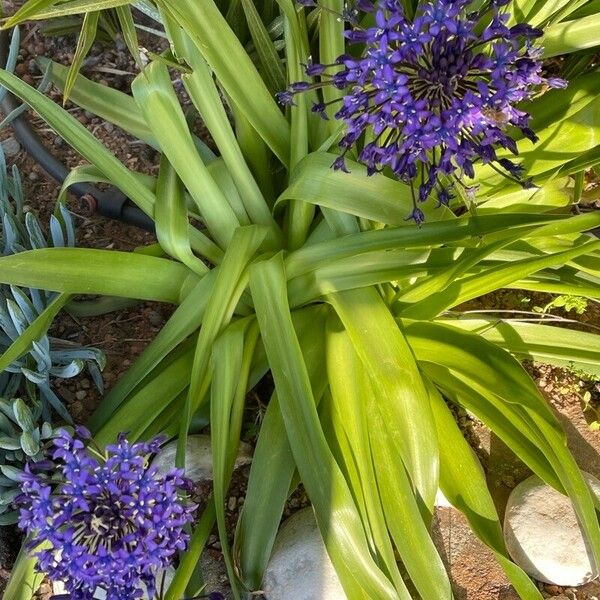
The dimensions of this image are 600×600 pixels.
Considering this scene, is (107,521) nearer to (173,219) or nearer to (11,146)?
(173,219)

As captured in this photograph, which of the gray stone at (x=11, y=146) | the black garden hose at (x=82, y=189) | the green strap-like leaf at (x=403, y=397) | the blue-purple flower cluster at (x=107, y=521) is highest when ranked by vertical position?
the gray stone at (x=11, y=146)

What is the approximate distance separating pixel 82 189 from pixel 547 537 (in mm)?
1296

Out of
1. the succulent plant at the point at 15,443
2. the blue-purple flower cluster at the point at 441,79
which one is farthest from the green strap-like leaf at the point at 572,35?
the succulent plant at the point at 15,443

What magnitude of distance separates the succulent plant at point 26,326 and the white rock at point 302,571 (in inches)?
19.7

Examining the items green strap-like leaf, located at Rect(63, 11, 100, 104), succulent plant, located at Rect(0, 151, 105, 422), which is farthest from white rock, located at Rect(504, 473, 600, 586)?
green strap-like leaf, located at Rect(63, 11, 100, 104)

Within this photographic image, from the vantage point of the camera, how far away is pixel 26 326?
4.09ft

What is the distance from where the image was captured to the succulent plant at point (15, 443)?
3.72ft

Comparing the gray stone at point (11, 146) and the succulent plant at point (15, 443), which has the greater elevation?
the gray stone at point (11, 146)

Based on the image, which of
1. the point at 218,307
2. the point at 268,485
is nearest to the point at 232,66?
the point at 218,307

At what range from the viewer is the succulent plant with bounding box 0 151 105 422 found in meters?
1.21

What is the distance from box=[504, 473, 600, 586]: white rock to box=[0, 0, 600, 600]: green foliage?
0.88 feet

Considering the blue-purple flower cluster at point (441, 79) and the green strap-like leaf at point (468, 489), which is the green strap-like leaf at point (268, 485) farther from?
the blue-purple flower cluster at point (441, 79)

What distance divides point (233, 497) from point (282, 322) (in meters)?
0.44

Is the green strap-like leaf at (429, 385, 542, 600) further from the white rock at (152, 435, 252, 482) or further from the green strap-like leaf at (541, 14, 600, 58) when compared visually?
the green strap-like leaf at (541, 14, 600, 58)
